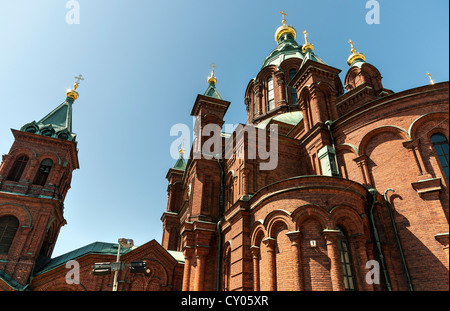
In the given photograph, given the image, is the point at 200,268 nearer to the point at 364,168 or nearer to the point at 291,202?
the point at 291,202

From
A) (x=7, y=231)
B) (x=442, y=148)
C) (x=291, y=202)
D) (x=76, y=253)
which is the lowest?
(x=291, y=202)

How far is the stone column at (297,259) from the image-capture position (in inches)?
400

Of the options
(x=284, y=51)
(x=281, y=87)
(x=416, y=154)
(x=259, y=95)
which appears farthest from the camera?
(x=284, y=51)

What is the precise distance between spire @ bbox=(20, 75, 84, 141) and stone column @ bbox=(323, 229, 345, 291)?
2348 cm

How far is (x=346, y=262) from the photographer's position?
1079 cm

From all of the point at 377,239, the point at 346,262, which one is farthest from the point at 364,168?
the point at 346,262

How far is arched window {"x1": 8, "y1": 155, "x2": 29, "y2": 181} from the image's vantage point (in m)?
22.4

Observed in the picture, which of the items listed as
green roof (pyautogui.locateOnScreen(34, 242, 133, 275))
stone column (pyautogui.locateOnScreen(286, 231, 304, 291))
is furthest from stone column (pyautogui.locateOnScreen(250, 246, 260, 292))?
green roof (pyautogui.locateOnScreen(34, 242, 133, 275))

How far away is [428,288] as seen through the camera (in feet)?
32.8

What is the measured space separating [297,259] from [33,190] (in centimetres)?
2099

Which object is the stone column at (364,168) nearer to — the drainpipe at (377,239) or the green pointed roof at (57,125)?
the drainpipe at (377,239)

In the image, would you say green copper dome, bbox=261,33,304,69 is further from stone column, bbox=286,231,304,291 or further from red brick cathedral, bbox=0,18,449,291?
stone column, bbox=286,231,304,291

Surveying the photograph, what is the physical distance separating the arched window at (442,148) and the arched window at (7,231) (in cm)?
2584
